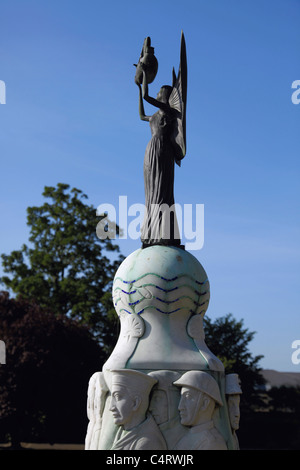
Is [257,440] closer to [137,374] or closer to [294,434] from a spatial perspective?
Answer: [294,434]

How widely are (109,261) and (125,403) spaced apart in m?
19.5

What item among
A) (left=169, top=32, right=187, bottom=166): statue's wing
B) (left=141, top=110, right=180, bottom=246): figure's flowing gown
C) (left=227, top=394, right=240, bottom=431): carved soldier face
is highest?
(left=169, top=32, right=187, bottom=166): statue's wing

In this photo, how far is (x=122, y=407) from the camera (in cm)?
797

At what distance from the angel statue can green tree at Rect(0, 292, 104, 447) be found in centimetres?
1476

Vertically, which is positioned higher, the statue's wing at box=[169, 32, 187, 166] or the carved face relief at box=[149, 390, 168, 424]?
the statue's wing at box=[169, 32, 187, 166]

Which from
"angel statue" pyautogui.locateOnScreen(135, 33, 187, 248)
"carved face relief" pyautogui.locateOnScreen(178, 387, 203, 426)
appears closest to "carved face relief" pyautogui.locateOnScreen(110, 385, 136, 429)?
"carved face relief" pyautogui.locateOnScreen(178, 387, 203, 426)

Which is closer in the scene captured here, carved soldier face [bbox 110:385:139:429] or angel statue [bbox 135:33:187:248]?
carved soldier face [bbox 110:385:139:429]

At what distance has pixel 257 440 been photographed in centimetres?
2964

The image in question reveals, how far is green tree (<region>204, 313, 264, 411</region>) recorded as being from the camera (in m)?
29.5

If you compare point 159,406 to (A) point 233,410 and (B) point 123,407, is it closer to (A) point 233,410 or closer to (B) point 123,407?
(B) point 123,407

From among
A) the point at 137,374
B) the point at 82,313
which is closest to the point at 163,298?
the point at 137,374

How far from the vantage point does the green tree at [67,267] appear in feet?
85.8

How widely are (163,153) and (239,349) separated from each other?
2208cm

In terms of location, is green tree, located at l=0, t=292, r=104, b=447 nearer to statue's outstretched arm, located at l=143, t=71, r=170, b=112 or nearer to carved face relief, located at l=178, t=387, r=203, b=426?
statue's outstretched arm, located at l=143, t=71, r=170, b=112
